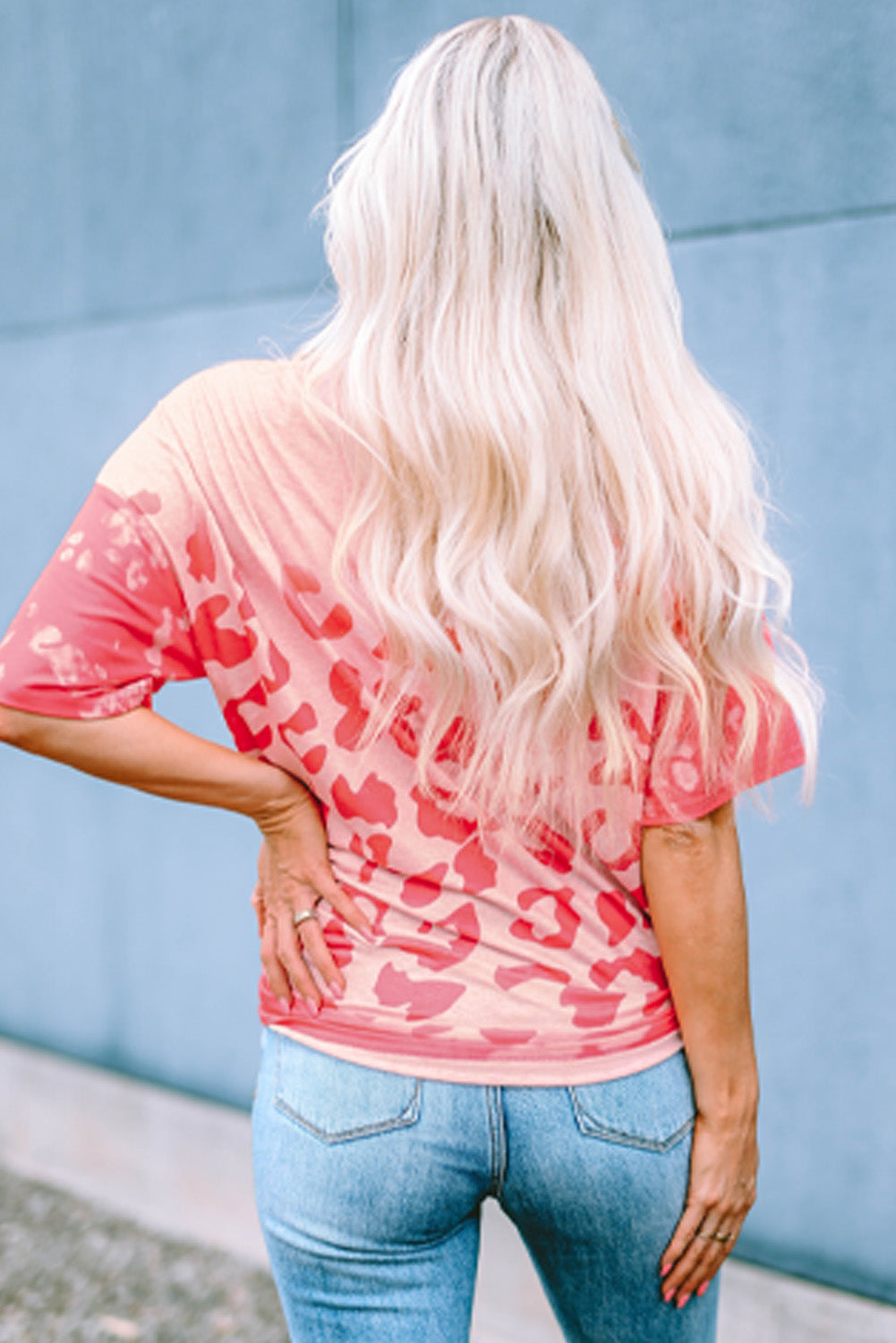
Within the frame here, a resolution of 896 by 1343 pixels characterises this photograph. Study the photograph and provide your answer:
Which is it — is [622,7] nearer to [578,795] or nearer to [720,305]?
[720,305]

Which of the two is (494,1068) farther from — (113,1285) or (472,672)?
(113,1285)

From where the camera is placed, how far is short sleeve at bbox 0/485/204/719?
1.11 m

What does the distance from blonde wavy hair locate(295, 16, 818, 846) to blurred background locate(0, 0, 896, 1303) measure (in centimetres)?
47

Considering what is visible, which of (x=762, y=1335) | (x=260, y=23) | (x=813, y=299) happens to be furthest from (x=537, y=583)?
(x=260, y=23)

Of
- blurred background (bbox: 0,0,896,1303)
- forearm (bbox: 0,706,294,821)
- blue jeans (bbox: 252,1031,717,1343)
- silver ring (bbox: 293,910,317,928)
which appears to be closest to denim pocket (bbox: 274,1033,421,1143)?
blue jeans (bbox: 252,1031,717,1343)

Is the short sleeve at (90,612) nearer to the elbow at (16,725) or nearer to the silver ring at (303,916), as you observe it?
the elbow at (16,725)

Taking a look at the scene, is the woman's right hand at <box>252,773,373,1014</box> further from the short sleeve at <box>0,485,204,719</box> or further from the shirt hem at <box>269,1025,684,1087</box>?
the short sleeve at <box>0,485,204,719</box>

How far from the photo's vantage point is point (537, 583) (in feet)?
3.53

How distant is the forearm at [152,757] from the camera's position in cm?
117

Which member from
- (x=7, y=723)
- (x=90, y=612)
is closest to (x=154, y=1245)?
(x=7, y=723)

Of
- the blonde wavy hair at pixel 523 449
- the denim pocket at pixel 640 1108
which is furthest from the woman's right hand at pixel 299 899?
the denim pocket at pixel 640 1108

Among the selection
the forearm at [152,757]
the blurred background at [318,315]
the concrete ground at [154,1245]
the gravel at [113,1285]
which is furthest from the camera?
the gravel at [113,1285]

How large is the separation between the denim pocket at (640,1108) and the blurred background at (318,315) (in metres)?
1.04

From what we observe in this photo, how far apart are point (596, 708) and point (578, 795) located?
87 millimetres
